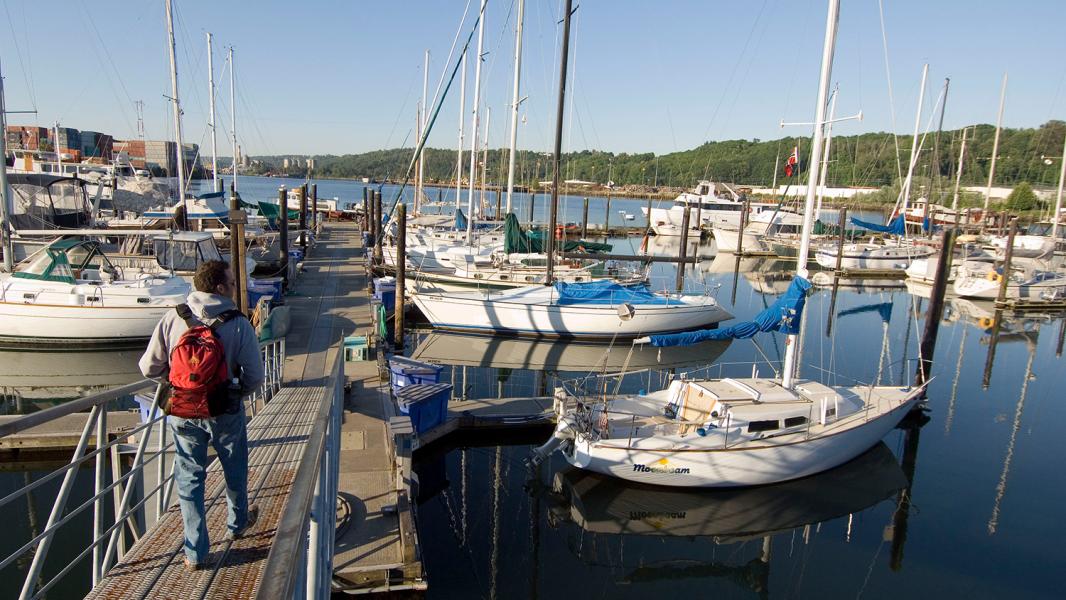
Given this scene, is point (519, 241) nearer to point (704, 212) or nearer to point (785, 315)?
point (785, 315)

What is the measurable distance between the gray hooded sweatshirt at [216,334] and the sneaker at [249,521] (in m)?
1.08

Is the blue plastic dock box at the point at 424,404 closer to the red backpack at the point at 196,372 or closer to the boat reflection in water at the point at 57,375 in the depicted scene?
the red backpack at the point at 196,372

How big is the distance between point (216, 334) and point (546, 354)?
1623 centimetres

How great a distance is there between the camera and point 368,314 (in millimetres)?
19828

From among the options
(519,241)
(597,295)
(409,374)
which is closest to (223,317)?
(409,374)

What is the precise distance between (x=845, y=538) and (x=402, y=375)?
27.5 feet

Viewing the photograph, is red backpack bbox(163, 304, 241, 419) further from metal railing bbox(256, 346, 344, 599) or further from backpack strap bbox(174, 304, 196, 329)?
metal railing bbox(256, 346, 344, 599)

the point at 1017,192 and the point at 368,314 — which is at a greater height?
the point at 1017,192

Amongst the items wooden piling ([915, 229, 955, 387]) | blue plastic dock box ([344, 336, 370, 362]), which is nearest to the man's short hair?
blue plastic dock box ([344, 336, 370, 362])

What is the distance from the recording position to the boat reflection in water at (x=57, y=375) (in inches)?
578

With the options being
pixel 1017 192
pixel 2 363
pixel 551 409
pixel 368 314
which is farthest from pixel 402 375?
pixel 1017 192

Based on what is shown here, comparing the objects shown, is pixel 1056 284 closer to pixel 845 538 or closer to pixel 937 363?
pixel 937 363

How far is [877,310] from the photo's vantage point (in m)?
29.0

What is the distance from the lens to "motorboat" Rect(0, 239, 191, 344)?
55.4ft
